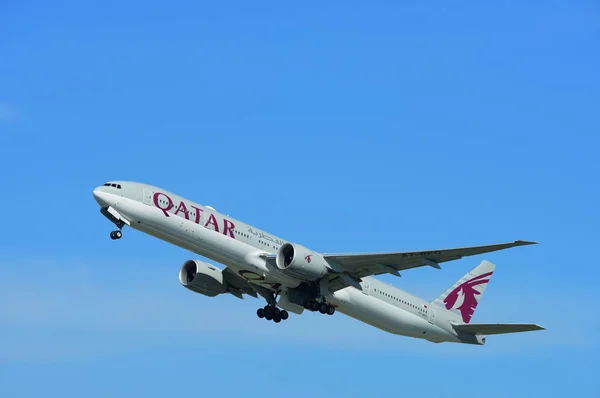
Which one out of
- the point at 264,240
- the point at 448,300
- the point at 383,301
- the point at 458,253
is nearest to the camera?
the point at 458,253

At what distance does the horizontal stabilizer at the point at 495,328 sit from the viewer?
5050 centimetres

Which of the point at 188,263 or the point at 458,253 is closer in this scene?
the point at 458,253

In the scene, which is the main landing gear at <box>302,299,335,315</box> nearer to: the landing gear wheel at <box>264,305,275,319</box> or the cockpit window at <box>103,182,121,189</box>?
the landing gear wheel at <box>264,305,275,319</box>

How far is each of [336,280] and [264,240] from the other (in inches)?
156

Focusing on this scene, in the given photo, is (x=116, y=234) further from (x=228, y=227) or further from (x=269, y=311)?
(x=269, y=311)

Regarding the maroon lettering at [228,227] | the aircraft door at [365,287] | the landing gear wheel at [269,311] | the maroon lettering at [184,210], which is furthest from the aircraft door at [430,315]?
the maroon lettering at [184,210]

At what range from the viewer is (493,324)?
52.8m

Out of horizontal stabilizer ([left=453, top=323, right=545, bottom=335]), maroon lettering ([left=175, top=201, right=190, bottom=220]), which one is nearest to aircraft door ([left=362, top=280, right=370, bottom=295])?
horizontal stabilizer ([left=453, top=323, right=545, bottom=335])

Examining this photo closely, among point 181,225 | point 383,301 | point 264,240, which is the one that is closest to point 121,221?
point 181,225

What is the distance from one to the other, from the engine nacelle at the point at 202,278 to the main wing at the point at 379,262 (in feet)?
25.0

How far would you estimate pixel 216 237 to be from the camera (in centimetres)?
4744

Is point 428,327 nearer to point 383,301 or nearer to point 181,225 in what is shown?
point 383,301

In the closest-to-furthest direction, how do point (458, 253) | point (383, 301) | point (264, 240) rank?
point (458, 253), point (264, 240), point (383, 301)

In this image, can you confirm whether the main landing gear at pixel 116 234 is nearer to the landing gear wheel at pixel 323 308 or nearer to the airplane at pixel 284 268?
the airplane at pixel 284 268
